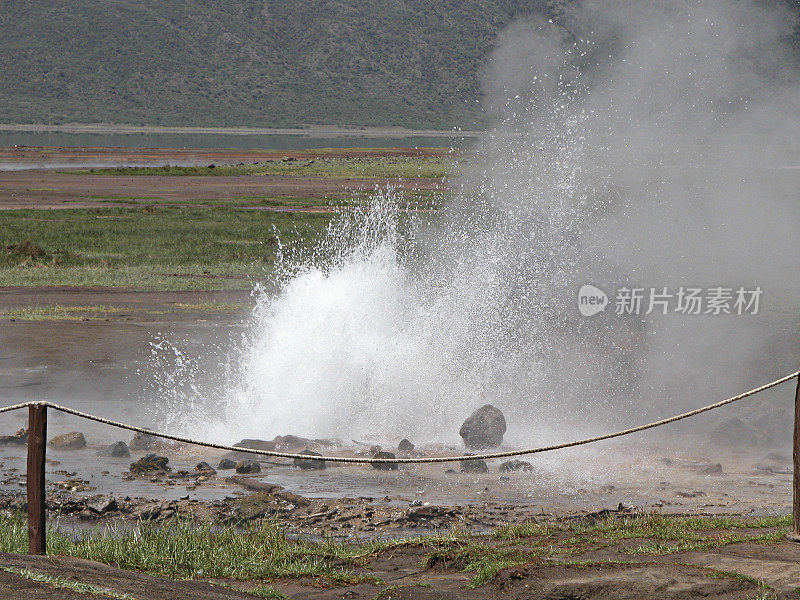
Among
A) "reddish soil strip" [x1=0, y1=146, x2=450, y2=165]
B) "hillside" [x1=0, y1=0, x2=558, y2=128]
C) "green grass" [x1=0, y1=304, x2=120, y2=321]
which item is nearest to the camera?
"green grass" [x1=0, y1=304, x2=120, y2=321]

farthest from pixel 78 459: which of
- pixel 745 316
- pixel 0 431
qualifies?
pixel 745 316

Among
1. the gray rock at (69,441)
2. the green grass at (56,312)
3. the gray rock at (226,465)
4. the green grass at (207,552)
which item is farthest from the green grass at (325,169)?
the green grass at (207,552)

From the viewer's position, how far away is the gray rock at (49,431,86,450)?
8.98 metres

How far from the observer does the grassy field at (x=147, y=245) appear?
18.8m

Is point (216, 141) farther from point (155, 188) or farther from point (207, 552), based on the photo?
point (207, 552)

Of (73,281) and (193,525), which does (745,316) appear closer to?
(193,525)

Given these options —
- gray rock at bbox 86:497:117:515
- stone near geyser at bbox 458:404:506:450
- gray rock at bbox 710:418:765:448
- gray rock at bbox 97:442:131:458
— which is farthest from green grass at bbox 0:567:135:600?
gray rock at bbox 710:418:765:448

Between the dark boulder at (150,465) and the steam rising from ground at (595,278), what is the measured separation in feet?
5.07

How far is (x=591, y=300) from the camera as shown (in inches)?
511

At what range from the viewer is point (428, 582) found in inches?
208

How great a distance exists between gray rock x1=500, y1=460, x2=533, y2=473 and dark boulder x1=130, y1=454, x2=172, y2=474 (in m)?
2.64

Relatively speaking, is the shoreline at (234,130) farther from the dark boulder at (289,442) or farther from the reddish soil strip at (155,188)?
the dark boulder at (289,442)

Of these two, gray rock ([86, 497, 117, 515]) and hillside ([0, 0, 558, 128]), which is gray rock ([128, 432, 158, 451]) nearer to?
gray rock ([86, 497, 117, 515])

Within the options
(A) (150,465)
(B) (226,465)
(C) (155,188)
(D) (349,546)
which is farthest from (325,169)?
(D) (349,546)
